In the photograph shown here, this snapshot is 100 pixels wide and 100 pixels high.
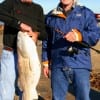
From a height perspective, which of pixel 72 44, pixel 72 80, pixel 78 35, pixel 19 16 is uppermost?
pixel 19 16

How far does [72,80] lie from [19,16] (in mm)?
1114

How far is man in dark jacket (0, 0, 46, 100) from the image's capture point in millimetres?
6602

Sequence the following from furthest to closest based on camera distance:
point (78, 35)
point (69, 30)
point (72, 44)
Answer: point (72, 44), point (69, 30), point (78, 35)

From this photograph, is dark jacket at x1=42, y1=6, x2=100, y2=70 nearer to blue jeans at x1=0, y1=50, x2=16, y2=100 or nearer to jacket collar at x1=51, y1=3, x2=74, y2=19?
jacket collar at x1=51, y1=3, x2=74, y2=19

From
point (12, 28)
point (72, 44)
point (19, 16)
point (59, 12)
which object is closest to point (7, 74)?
Answer: point (12, 28)

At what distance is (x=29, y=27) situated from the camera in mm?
6473

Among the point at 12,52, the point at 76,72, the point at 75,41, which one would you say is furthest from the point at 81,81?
the point at 12,52

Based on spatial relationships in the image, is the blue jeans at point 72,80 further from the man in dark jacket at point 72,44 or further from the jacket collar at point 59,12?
the jacket collar at point 59,12

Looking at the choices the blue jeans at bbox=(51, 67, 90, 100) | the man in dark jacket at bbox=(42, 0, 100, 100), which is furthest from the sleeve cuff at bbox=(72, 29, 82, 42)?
the blue jeans at bbox=(51, 67, 90, 100)

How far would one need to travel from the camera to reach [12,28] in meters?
6.79

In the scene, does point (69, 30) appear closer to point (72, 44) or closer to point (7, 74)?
point (72, 44)

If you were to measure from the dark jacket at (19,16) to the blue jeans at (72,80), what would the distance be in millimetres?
547

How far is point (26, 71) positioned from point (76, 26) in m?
0.92

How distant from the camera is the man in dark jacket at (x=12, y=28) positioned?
21.7ft
